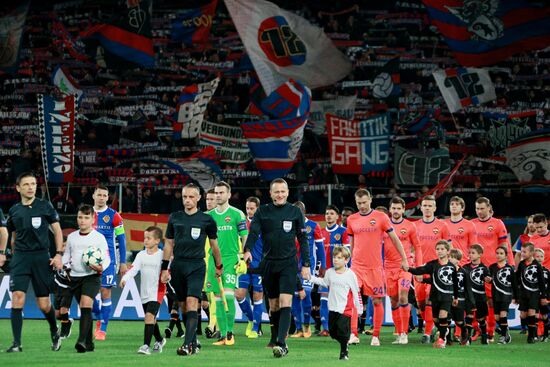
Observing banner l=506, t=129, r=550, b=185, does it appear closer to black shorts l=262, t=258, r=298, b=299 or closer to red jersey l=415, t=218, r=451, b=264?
red jersey l=415, t=218, r=451, b=264

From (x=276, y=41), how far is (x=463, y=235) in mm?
11762

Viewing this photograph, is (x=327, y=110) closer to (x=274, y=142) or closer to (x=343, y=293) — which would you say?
(x=274, y=142)

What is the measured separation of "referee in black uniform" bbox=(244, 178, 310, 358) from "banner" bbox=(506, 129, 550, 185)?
40.3 feet

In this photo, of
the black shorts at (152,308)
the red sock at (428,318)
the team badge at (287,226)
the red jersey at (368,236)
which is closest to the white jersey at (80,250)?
the black shorts at (152,308)

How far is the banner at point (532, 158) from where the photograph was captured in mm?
25203

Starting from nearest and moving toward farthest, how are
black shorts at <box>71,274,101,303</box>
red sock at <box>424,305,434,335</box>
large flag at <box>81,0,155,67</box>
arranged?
black shorts at <box>71,274,101,303</box> → red sock at <box>424,305,434,335</box> → large flag at <box>81,0,155,67</box>

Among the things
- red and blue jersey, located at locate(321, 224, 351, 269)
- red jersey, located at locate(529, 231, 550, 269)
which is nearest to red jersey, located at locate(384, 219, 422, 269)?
red and blue jersey, located at locate(321, 224, 351, 269)

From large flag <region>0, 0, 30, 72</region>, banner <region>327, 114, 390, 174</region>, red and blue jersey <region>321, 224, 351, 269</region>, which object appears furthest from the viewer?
large flag <region>0, 0, 30, 72</region>

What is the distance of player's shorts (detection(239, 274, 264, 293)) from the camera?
57.0 ft

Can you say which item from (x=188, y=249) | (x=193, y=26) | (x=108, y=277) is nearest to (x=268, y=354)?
(x=188, y=249)

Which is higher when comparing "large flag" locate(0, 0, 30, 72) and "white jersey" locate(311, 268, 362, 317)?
"large flag" locate(0, 0, 30, 72)

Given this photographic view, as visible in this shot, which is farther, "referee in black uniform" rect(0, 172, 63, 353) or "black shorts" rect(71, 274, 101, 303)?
"black shorts" rect(71, 274, 101, 303)

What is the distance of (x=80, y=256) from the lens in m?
14.0

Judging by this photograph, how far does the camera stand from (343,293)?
13.8 m
